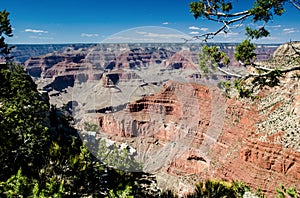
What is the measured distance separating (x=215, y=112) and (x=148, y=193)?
2869 centimetres

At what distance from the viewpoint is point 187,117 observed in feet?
191

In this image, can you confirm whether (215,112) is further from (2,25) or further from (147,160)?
(2,25)

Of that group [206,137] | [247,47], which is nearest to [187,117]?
[206,137]

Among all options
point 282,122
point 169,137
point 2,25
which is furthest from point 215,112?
point 2,25

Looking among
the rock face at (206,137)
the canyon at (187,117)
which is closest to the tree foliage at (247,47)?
the canyon at (187,117)

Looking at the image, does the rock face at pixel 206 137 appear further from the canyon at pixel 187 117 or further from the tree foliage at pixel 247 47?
the tree foliage at pixel 247 47

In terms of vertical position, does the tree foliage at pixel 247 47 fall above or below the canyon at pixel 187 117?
above

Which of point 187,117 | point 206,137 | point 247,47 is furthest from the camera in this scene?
point 187,117

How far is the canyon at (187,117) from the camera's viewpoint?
24297 mm

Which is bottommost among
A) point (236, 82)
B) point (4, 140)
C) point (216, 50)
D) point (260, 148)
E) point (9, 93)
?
point (260, 148)

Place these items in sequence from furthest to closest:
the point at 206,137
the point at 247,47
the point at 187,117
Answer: the point at 187,117 → the point at 206,137 → the point at 247,47

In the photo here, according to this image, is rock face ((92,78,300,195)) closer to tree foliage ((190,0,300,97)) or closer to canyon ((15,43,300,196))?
canyon ((15,43,300,196))

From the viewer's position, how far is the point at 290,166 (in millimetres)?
25859

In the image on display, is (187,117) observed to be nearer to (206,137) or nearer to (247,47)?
(206,137)
